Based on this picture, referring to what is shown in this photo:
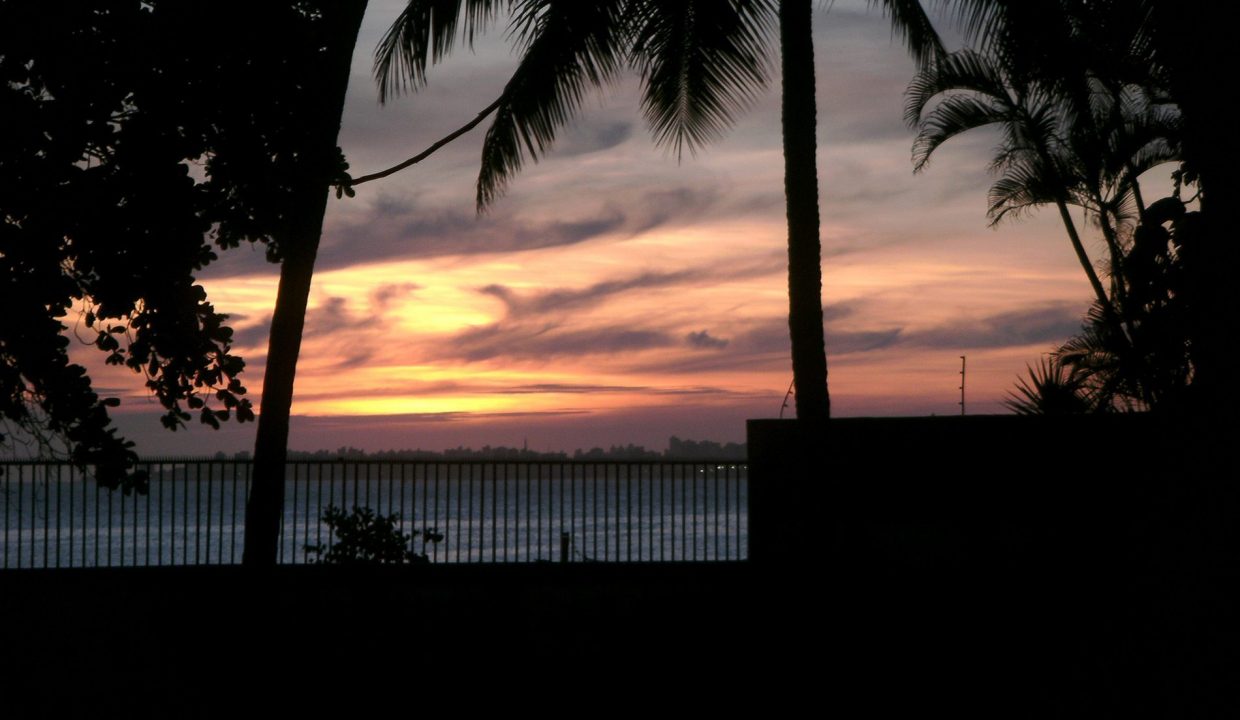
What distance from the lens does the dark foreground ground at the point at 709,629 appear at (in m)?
5.38

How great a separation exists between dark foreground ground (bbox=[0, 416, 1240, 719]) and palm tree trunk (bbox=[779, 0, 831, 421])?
2254 mm

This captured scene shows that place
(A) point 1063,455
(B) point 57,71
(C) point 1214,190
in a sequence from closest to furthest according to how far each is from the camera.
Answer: (C) point 1214,190
(B) point 57,71
(A) point 1063,455

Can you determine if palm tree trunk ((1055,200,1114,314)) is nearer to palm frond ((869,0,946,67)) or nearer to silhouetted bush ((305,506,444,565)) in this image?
palm frond ((869,0,946,67))

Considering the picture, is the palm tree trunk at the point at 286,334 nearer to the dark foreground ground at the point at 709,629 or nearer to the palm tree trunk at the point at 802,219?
the dark foreground ground at the point at 709,629

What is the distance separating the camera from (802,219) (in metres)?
9.37

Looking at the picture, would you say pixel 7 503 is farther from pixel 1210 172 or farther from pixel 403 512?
pixel 403 512

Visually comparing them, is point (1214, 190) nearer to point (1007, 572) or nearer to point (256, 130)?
point (1007, 572)

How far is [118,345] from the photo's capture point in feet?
20.5

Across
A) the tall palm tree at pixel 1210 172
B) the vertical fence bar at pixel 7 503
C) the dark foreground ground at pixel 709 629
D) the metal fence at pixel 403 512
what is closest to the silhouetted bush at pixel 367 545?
the metal fence at pixel 403 512

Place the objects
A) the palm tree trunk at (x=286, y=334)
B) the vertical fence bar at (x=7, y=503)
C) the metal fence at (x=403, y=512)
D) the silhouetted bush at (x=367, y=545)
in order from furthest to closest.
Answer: the metal fence at (x=403, y=512)
the silhouetted bush at (x=367, y=545)
the palm tree trunk at (x=286, y=334)
the vertical fence bar at (x=7, y=503)

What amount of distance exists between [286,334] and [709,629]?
3174 mm

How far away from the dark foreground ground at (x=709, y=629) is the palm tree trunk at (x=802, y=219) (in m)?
2.25

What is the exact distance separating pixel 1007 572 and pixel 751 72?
5.72 m

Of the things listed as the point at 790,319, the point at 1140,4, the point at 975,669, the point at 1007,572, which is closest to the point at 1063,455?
the point at 1007,572
